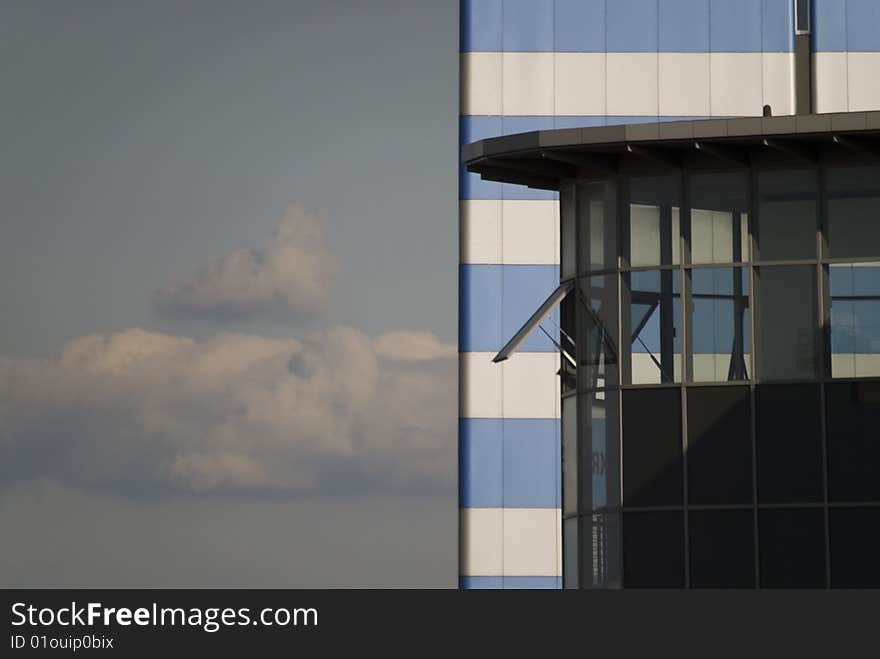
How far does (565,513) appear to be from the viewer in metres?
26.4

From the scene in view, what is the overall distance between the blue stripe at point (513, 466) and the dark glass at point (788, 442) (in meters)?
12.5

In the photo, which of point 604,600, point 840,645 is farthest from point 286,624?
point 840,645

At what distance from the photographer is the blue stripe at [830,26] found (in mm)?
37125

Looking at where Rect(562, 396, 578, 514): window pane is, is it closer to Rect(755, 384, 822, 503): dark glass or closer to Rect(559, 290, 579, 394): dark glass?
Rect(559, 290, 579, 394): dark glass

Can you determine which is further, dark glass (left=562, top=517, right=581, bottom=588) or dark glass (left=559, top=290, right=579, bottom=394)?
dark glass (left=559, top=290, right=579, bottom=394)

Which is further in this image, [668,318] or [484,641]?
[668,318]

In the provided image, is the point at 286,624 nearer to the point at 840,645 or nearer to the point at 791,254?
the point at 840,645

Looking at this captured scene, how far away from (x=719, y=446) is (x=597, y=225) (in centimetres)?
357

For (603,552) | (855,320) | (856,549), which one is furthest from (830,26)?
→ (856,549)

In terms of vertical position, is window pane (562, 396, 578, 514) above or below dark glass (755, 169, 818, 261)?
below

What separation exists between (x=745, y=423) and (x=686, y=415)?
31.1 inches

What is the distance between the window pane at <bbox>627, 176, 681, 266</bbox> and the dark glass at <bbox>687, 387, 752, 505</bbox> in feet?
6.29

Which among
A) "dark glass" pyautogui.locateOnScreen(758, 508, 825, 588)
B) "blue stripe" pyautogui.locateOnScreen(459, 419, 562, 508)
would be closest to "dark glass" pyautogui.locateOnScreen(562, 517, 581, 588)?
"dark glass" pyautogui.locateOnScreen(758, 508, 825, 588)

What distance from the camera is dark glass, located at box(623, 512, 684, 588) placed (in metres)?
24.4
